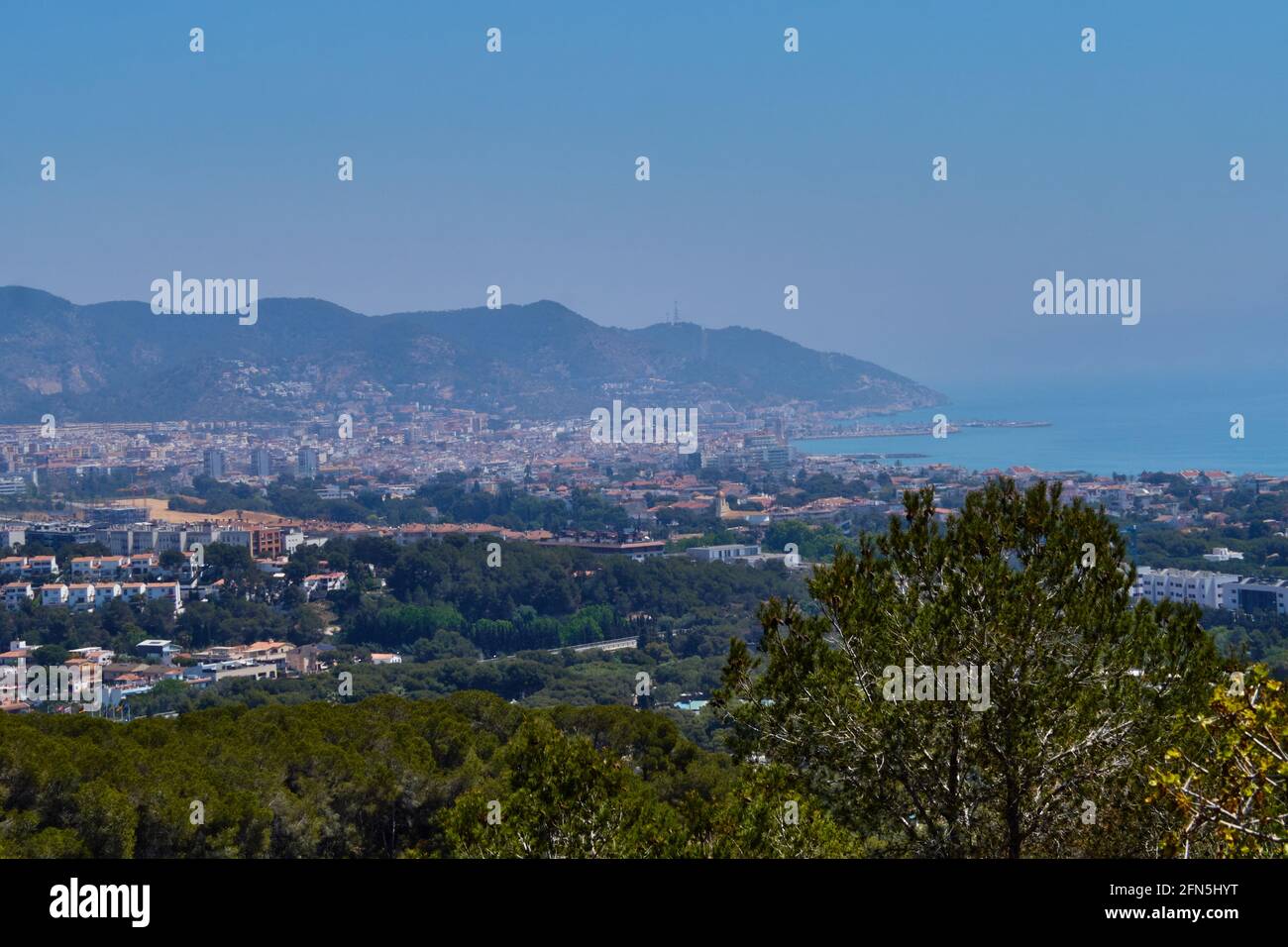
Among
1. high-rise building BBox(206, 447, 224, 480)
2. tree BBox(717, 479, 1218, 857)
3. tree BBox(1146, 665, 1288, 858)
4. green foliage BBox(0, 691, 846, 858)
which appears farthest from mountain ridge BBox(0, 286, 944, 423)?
tree BBox(1146, 665, 1288, 858)

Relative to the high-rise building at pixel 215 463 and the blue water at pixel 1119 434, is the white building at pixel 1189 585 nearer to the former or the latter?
the blue water at pixel 1119 434

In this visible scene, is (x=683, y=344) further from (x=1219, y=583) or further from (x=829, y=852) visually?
(x=829, y=852)

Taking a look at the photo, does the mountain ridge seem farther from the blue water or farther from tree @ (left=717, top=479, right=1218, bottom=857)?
tree @ (left=717, top=479, right=1218, bottom=857)

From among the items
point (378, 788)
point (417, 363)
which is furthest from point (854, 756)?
point (417, 363)

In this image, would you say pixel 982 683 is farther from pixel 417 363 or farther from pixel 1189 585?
pixel 417 363

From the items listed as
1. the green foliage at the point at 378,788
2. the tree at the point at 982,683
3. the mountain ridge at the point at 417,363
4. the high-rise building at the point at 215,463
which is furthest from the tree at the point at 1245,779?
the mountain ridge at the point at 417,363
